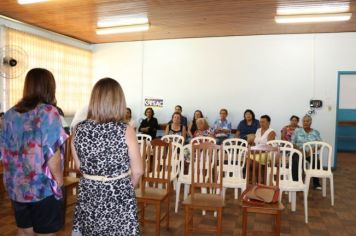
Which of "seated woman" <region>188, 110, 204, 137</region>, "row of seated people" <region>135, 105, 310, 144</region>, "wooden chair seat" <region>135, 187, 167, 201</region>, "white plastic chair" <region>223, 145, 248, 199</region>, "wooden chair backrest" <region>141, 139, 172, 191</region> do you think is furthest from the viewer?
"seated woman" <region>188, 110, 204, 137</region>

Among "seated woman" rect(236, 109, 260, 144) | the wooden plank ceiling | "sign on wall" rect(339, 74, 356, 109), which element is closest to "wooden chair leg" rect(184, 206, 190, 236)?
the wooden plank ceiling

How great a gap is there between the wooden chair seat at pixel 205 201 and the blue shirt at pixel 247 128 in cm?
353

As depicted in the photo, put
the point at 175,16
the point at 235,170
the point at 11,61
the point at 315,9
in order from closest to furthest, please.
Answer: the point at 235,170 → the point at 315,9 → the point at 175,16 → the point at 11,61

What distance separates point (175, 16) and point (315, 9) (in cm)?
227

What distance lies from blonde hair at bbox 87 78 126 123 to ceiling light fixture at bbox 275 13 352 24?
4.58 meters

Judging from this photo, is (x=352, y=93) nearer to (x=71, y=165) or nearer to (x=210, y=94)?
(x=210, y=94)

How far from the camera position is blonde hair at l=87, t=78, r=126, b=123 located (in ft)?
5.85

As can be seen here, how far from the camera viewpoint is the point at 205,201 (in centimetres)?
306

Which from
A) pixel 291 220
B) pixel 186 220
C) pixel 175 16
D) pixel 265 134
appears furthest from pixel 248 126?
pixel 186 220

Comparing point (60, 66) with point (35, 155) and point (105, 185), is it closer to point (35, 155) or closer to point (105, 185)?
point (35, 155)

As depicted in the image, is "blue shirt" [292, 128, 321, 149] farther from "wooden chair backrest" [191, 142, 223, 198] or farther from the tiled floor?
"wooden chair backrest" [191, 142, 223, 198]

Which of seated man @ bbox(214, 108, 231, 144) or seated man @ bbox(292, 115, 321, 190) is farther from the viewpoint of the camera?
seated man @ bbox(214, 108, 231, 144)

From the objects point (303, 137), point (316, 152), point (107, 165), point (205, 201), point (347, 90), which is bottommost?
point (205, 201)

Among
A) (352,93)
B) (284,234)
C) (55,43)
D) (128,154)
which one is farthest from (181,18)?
(352,93)
